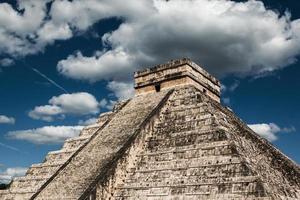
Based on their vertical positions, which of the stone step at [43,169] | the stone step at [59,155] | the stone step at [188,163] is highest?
the stone step at [59,155]

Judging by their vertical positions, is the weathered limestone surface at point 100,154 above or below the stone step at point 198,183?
above

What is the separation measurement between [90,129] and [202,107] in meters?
5.66

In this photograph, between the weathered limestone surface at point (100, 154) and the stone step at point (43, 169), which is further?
the stone step at point (43, 169)

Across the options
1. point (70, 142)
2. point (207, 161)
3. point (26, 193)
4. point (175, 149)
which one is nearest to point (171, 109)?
point (175, 149)

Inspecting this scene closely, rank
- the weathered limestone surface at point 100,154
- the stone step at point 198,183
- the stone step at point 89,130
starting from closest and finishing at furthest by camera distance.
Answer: the stone step at point 198,183 → the weathered limestone surface at point 100,154 → the stone step at point 89,130

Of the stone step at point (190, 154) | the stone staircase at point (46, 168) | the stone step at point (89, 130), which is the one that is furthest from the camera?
the stone step at point (89, 130)

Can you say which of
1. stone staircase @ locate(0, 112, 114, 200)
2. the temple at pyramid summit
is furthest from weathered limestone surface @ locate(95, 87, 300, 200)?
stone staircase @ locate(0, 112, 114, 200)

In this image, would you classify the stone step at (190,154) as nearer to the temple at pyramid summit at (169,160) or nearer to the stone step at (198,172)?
the temple at pyramid summit at (169,160)

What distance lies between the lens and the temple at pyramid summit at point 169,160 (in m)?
10.5

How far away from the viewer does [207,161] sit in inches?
435

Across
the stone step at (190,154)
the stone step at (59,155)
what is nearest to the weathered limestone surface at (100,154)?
the stone step at (190,154)

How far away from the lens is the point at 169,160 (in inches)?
463

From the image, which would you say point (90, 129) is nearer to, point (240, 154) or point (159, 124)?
point (159, 124)

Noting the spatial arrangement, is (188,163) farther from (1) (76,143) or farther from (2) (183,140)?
(1) (76,143)
